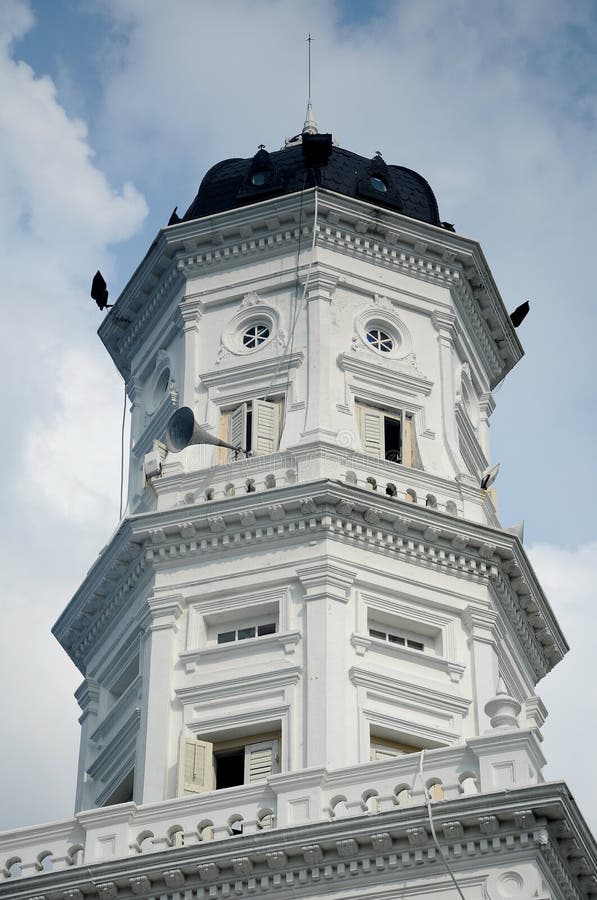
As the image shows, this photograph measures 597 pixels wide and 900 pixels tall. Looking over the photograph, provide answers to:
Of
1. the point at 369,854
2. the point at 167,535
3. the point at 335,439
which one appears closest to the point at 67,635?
the point at 167,535

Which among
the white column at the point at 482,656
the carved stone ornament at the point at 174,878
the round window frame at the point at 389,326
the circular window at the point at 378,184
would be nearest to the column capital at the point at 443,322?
the round window frame at the point at 389,326

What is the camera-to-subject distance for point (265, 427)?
4038 centimetres

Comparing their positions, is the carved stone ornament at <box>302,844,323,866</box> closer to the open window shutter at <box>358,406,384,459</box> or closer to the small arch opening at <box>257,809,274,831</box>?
the small arch opening at <box>257,809,274,831</box>

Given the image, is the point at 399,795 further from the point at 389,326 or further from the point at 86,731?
the point at 389,326

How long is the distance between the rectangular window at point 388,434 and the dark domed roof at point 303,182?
4.98m

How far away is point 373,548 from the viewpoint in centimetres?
3841

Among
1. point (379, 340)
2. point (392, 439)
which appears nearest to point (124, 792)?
point (392, 439)

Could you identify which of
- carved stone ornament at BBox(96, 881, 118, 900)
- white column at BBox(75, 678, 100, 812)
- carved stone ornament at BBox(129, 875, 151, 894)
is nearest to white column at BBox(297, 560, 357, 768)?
carved stone ornament at BBox(129, 875, 151, 894)

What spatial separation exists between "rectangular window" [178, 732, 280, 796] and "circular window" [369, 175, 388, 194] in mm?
13069

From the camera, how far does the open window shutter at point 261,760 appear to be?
35.9 m

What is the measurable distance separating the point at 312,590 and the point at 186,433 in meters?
4.38

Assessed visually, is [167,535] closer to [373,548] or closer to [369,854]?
[373,548]

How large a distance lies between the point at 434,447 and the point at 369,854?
11.1 m

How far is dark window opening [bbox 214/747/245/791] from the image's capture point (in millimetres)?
36312
